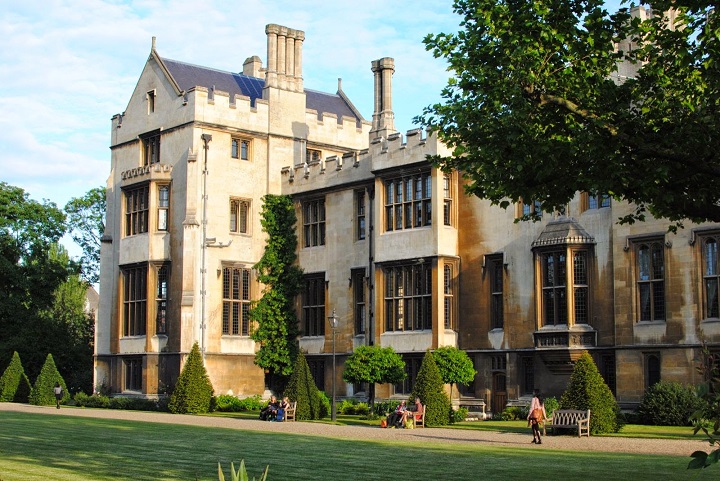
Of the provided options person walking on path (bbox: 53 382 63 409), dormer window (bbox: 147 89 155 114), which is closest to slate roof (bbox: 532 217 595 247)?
dormer window (bbox: 147 89 155 114)

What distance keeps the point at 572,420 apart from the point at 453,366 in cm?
837

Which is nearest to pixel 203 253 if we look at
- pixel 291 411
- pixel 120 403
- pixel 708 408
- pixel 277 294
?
pixel 277 294

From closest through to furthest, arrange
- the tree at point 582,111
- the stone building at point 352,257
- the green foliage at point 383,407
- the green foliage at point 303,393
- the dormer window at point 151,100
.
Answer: the tree at point 582,111 → the stone building at point 352,257 → the green foliage at point 303,393 → the green foliage at point 383,407 → the dormer window at point 151,100

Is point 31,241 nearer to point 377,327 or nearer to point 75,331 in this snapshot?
point 75,331

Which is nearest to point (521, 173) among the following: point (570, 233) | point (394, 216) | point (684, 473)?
point (684, 473)

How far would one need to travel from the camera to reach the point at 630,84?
54.6ft

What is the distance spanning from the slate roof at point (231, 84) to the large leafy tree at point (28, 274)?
57.1 feet

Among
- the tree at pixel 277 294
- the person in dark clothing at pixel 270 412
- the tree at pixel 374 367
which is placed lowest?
→ the person in dark clothing at pixel 270 412

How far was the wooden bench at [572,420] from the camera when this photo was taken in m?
26.2

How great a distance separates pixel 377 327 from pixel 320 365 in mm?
4784

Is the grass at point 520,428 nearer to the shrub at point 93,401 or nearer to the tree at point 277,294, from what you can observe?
the tree at point 277,294

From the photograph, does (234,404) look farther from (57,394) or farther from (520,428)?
(520,428)

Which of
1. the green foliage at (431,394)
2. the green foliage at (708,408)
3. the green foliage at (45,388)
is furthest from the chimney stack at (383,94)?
the green foliage at (708,408)

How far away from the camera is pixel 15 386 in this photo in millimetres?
47125
